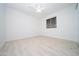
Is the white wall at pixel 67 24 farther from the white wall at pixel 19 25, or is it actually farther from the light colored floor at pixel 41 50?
the white wall at pixel 19 25

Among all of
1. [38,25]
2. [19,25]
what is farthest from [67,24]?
[19,25]

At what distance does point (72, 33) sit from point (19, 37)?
3440mm

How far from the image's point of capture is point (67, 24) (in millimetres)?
3828

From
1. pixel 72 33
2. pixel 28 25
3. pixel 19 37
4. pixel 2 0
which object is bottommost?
pixel 19 37

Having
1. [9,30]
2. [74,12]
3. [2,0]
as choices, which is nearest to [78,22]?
[74,12]

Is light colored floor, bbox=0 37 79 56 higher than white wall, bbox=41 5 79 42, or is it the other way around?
white wall, bbox=41 5 79 42

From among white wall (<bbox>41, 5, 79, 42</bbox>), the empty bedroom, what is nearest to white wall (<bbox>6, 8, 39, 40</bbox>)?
the empty bedroom

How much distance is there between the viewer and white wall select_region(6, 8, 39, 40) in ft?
12.8

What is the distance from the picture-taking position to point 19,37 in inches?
177

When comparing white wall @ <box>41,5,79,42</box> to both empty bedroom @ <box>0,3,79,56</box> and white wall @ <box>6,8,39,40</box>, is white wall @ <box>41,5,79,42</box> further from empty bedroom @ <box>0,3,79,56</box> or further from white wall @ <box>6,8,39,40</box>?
white wall @ <box>6,8,39,40</box>

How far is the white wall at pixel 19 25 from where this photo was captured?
154 inches

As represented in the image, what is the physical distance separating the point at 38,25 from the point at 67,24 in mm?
2550

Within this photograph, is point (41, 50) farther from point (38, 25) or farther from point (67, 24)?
point (38, 25)

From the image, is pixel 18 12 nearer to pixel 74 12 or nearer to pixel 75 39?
pixel 74 12
